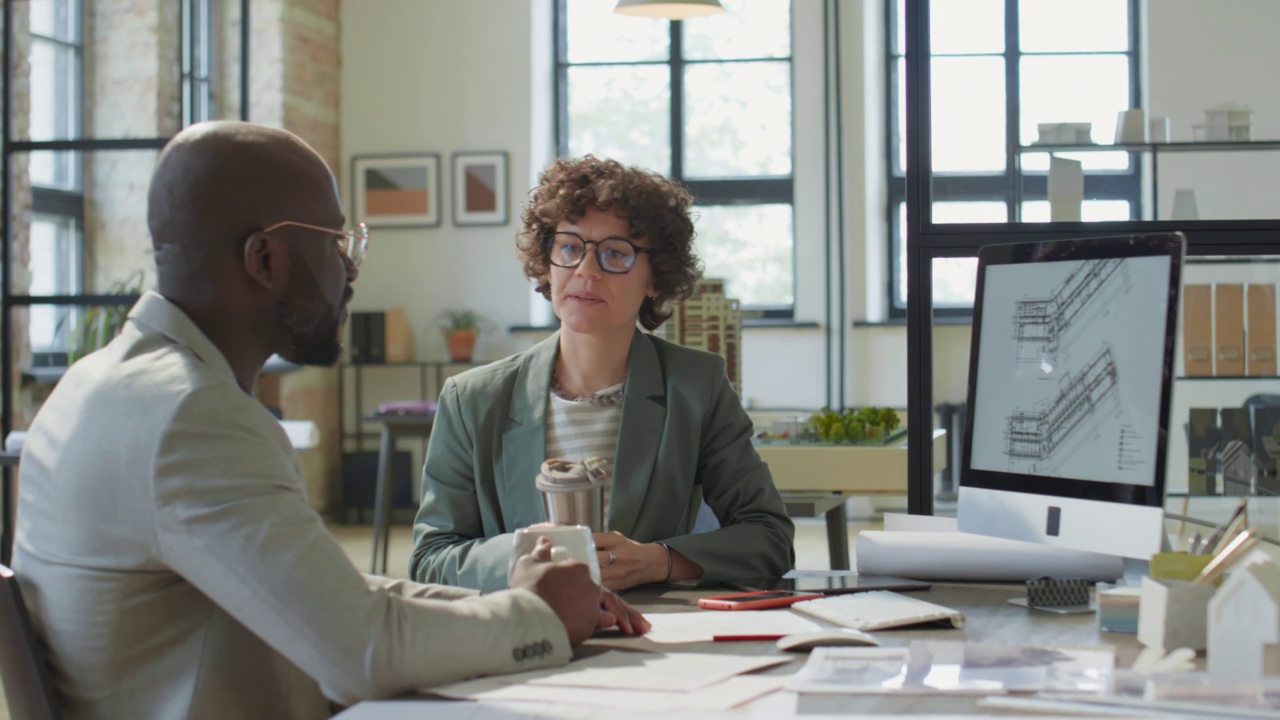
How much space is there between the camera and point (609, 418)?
227 cm

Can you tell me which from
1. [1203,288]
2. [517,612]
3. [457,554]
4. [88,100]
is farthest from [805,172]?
[517,612]

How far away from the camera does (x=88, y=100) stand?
6699 mm

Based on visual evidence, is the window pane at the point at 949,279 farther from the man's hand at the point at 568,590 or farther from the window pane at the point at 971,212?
the man's hand at the point at 568,590

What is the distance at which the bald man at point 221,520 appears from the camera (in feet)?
3.98

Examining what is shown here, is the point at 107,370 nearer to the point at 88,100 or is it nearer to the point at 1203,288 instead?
the point at 1203,288

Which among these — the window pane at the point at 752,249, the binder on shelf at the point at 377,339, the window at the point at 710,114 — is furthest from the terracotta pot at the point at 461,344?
the window pane at the point at 752,249

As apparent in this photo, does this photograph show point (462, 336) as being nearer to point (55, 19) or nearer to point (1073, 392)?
point (55, 19)

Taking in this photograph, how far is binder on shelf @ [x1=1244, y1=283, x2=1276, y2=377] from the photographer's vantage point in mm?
2402

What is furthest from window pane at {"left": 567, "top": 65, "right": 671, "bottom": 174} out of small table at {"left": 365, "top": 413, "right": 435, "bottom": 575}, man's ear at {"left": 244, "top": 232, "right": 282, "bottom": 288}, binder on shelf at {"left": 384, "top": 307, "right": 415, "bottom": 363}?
man's ear at {"left": 244, "top": 232, "right": 282, "bottom": 288}

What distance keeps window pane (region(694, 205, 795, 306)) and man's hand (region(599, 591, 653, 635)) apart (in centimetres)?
711

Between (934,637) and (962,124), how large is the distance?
127 cm

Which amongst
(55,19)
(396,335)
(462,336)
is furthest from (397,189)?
(55,19)

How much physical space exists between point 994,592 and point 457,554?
2.57 feet

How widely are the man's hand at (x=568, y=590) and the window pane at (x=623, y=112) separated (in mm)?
7469
